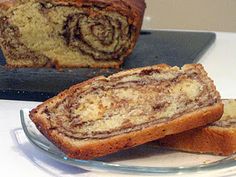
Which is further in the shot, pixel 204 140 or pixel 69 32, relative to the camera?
pixel 69 32

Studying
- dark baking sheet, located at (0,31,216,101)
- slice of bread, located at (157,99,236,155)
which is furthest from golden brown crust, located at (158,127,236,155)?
dark baking sheet, located at (0,31,216,101)

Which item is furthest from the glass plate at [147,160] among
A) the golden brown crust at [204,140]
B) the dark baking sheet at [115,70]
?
the dark baking sheet at [115,70]

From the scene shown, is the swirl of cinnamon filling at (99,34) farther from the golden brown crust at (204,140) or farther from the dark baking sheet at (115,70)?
the golden brown crust at (204,140)

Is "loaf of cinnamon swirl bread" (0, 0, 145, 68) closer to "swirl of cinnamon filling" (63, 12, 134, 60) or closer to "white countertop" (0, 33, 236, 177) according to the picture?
"swirl of cinnamon filling" (63, 12, 134, 60)

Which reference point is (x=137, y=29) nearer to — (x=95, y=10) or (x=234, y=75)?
(x=95, y=10)

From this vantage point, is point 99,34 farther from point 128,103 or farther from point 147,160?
point 147,160

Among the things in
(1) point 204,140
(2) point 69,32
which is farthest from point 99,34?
(1) point 204,140
